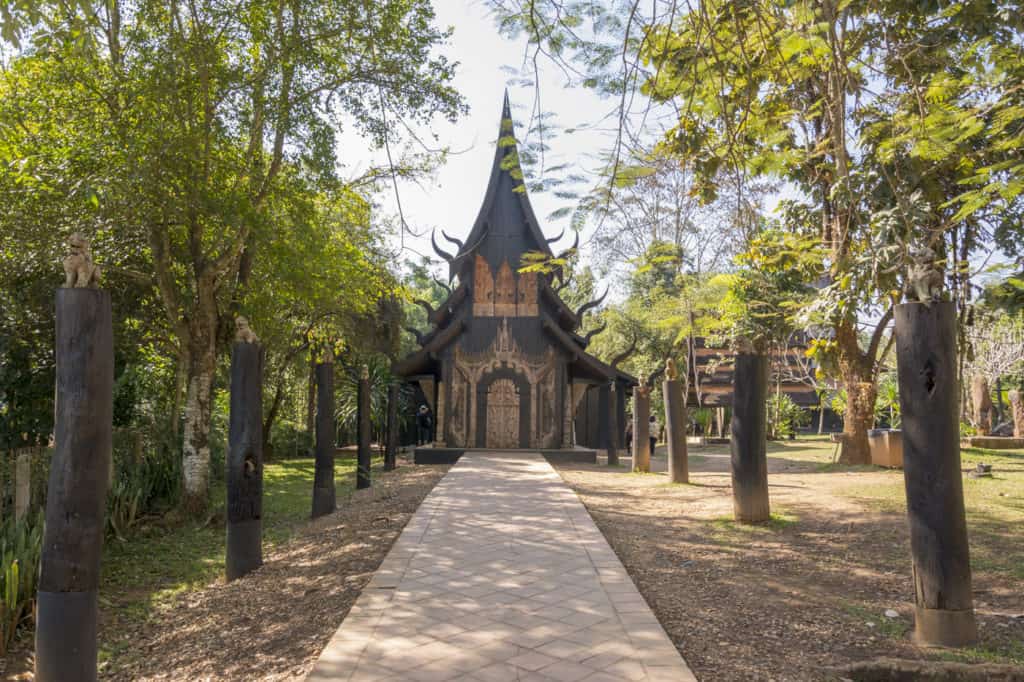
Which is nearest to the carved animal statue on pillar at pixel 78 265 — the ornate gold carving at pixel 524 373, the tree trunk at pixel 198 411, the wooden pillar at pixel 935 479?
the wooden pillar at pixel 935 479

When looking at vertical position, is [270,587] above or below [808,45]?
below

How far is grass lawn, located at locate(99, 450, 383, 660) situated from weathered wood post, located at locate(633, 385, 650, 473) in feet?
21.2

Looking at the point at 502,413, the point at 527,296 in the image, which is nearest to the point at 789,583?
the point at 502,413

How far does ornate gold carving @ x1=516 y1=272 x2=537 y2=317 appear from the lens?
20.1 meters

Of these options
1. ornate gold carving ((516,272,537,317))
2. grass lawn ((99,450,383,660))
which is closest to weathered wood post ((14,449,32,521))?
grass lawn ((99,450,383,660))

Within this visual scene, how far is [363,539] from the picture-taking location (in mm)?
7672

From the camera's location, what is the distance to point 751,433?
27.6 ft

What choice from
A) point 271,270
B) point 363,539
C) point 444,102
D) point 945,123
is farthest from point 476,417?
point 945,123

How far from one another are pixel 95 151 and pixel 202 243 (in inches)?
133

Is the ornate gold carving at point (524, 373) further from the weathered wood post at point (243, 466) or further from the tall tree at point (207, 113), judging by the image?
the weathered wood post at point (243, 466)

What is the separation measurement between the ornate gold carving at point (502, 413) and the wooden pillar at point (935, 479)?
15.5 metres

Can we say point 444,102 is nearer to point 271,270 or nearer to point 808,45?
point 271,270

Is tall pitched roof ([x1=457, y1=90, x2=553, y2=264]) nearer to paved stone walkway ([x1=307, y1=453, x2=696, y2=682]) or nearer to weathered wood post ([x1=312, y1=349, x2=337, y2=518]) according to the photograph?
weathered wood post ([x1=312, y1=349, x2=337, y2=518])

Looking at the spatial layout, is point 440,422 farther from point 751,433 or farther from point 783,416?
point 783,416
